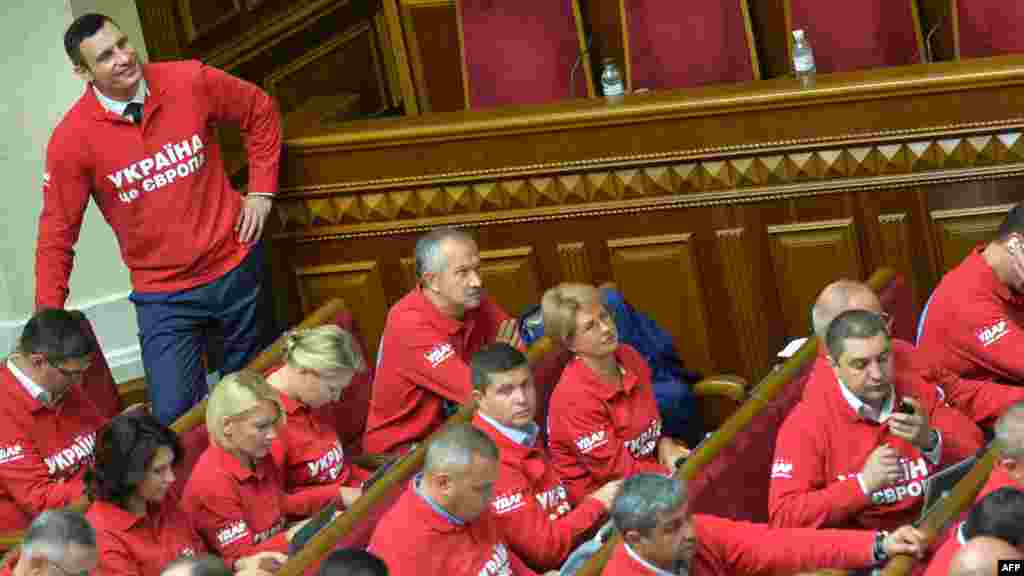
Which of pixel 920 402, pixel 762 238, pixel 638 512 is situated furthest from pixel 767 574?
pixel 762 238

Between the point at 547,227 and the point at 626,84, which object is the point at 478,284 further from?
the point at 626,84

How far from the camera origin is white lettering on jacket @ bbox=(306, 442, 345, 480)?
13.5 ft

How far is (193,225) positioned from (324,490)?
942 millimetres

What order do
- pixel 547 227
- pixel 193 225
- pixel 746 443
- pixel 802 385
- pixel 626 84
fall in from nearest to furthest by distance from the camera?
pixel 746 443
pixel 802 385
pixel 193 225
pixel 547 227
pixel 626 84

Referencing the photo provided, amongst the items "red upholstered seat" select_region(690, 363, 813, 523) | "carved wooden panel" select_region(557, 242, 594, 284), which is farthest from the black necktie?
"red upholstered seat" select_region(690, 363, 813, 523)

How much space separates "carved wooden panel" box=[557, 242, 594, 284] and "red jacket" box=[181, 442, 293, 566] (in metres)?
1.37

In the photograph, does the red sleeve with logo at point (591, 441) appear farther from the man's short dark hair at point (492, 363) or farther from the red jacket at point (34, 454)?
the red jacket at point (34, 454)

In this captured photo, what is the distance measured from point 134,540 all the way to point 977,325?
189cm

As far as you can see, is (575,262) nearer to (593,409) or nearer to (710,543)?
(593,409)

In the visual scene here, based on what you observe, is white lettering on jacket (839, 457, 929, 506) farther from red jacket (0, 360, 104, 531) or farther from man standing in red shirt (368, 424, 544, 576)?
red jacket (0, 360, 104, 531)

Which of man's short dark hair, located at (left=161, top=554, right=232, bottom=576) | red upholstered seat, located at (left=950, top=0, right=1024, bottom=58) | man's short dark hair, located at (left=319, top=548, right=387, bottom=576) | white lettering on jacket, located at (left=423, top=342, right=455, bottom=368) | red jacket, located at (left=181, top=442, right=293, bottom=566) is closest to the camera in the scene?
man's short dark hair, located at (left=319, top=548, right=387, bottom=576)

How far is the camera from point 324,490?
4039 mm

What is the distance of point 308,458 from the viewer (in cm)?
409

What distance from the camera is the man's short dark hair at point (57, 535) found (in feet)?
10.6
